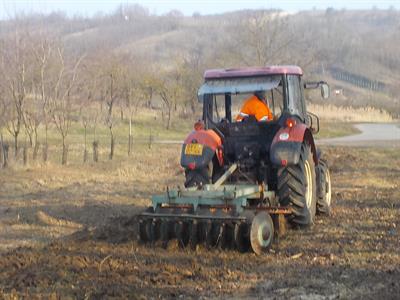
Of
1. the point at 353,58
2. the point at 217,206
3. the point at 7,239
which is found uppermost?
the point at 353,58

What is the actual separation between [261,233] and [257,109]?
2.05 m

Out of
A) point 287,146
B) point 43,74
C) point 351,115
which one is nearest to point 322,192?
point 287,146

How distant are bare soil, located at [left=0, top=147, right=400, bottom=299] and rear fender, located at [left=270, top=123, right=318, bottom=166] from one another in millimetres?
881

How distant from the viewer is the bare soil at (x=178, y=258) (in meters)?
5.68

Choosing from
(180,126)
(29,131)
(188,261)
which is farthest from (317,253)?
(180,126)

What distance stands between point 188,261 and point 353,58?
102m

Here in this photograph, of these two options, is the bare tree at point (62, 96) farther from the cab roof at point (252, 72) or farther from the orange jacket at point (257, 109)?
the orange jacket at point (257, 109)

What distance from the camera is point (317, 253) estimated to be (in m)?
7.09

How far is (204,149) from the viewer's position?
8328 millimetres

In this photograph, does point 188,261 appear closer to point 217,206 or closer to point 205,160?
point 217,206

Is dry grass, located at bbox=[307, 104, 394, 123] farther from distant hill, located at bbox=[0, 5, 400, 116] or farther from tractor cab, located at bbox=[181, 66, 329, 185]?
tractor cab, located at bbox=[181, 66, 329, 185]

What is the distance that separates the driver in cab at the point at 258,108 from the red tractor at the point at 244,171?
7 cm

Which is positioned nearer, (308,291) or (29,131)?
(308,291)

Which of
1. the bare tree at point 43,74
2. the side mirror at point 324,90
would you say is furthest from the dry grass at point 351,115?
the side mirror at point 324,90
